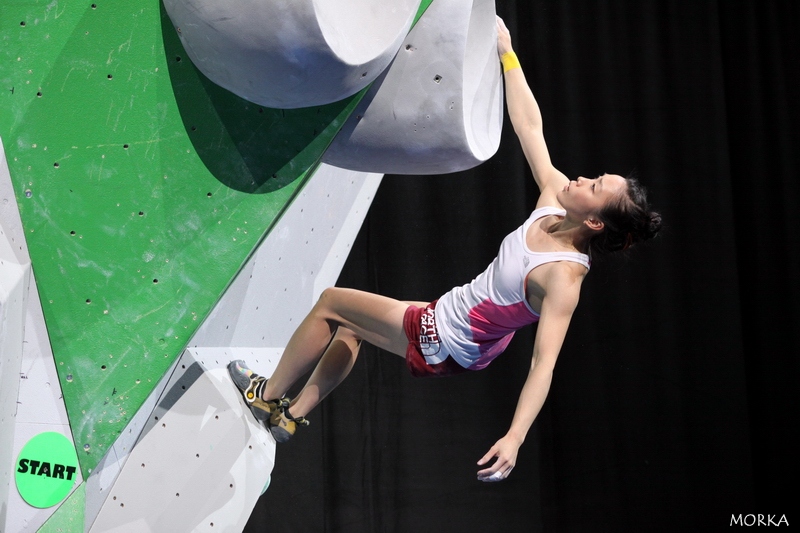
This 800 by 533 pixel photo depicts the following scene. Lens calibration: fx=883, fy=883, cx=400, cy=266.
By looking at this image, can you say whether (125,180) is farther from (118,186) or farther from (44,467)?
(44,467)

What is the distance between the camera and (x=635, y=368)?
3.19 meters

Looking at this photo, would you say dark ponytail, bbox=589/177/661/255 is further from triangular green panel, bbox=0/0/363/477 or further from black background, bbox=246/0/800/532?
black background, bbox=246/0/800/532

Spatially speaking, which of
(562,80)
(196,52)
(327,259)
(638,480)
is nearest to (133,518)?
(327,259)

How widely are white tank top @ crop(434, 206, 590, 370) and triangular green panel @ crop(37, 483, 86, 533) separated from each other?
0.81m

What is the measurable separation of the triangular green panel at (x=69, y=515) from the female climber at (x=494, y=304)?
475 mm

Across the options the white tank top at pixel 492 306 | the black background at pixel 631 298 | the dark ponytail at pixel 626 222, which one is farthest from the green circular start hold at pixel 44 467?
the black background at pixel 631 298

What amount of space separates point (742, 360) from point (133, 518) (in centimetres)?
223

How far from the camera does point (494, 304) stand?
79.6 inches

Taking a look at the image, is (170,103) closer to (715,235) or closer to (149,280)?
(149,280)

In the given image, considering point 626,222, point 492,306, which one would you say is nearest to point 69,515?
point 492,306

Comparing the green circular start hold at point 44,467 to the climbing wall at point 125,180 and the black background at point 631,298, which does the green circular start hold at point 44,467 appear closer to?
the climbing wall at point 125,180

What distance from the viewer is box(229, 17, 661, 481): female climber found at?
77.9 inches

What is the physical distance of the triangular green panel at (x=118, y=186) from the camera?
1.63 m

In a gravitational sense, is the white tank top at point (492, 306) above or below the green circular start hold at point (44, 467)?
above
